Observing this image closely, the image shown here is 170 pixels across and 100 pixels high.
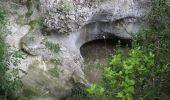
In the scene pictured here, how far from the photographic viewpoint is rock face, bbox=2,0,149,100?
6004mm

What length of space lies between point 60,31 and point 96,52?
0.85 m

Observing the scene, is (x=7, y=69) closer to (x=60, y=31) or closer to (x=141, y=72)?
(x=60, y=31)

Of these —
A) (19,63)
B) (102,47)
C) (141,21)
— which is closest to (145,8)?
(141,21)

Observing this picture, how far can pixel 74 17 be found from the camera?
6.29 m

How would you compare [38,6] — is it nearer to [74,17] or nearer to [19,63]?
[74,17]

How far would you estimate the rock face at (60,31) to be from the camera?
236 inches

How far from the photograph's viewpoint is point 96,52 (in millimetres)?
6934

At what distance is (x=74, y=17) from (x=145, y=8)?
1.10 metres

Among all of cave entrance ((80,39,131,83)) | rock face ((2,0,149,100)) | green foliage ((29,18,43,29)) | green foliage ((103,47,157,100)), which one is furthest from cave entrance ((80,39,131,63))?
green foliage ((103,47,157,100))

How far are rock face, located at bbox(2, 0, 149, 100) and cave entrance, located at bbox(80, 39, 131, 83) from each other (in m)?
0.13

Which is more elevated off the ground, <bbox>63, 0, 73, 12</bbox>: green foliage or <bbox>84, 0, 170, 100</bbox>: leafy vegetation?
<bbox>63, 0, 73, 12</bbox>: green foliage

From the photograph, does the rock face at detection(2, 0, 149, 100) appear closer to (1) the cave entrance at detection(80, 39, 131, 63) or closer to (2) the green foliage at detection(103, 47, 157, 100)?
(1) the cave entrance at detection(80, 39, 131, 63)

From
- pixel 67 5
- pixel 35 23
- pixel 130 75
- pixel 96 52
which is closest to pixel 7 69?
pixel 35 23

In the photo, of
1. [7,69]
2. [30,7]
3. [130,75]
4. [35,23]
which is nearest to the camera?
[130,75]
